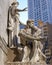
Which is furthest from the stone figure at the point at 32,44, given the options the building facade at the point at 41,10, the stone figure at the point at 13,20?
the building facade at the point at 41,10

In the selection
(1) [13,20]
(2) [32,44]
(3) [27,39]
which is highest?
(1) [13,20]

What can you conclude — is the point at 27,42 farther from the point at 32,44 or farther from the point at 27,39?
the point at 32,44

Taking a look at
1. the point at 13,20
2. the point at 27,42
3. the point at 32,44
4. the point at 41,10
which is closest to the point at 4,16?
the point at 13,20

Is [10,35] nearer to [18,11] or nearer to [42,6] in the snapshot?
[18,11]

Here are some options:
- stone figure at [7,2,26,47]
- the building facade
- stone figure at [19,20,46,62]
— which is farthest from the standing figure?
the building facade

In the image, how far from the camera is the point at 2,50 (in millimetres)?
8805

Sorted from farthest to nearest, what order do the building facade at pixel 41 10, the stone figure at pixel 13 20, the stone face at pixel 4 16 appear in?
the building facade at pixel 41 10
the stone figure at pixel 13 20
the stone face at pixel 4 16

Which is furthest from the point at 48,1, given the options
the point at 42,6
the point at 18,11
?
the point at 18,11

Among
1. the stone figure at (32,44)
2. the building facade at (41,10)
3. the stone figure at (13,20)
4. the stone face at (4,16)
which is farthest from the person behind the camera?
the building facade at (41,10)

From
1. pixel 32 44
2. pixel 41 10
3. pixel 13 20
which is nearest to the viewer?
pixel 32 44

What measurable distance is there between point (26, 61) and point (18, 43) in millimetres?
1203

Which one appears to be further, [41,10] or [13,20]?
[41,10]

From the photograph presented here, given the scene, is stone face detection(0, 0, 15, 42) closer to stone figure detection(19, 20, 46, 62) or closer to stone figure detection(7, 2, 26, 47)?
stone figure detection(7, 2, 26, 47)

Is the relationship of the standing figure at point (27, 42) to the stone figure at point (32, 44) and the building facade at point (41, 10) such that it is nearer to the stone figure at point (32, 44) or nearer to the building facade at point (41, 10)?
the stone figure at point (32, 44)
